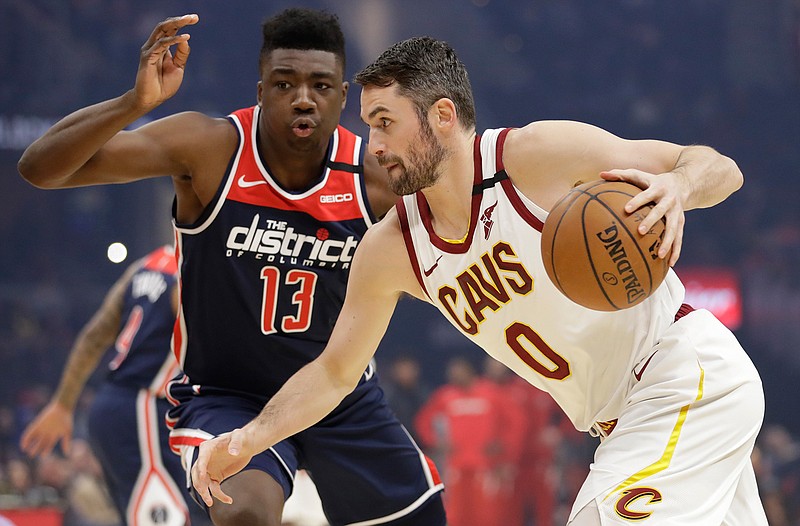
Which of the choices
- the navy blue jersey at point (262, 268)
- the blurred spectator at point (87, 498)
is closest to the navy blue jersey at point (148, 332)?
the navy blue jersey at point (262, 268)

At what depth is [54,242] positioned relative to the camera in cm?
1114

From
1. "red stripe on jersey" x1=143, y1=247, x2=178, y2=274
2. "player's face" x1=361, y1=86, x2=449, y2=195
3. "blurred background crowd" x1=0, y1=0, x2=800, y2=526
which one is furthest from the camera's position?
"blurred background crowd" x1=0, y1=0, x2=800, y2=526

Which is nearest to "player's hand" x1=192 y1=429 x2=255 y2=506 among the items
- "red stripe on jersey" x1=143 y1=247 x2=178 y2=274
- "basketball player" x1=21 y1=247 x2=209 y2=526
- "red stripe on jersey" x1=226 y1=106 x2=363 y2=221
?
"red stripe on jersey" x1=226 y1=106 x2=363 y2=221

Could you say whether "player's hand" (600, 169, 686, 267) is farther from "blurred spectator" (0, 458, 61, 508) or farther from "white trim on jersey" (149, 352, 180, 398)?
"blurred spectator" (0, 458, 61, 508)

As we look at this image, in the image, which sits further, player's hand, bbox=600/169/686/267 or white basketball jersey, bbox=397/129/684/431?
white basketball jersey, bbox=397/129/684/431

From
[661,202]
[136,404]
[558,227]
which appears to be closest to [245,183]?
[558,227]

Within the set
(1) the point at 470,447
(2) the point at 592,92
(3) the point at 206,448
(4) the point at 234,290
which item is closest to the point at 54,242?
(1) the point at 470,447

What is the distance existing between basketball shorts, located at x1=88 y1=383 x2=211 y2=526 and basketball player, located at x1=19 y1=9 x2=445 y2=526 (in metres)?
1.32

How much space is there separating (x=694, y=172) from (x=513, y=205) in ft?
1.59

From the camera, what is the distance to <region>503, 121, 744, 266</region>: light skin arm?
8.65 ft

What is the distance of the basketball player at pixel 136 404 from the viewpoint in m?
4.96

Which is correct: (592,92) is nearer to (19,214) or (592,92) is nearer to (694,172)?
(19,214)

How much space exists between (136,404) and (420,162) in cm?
273

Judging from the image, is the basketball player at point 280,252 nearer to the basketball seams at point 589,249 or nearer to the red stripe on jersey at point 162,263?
the basketball seams at point 589,249
